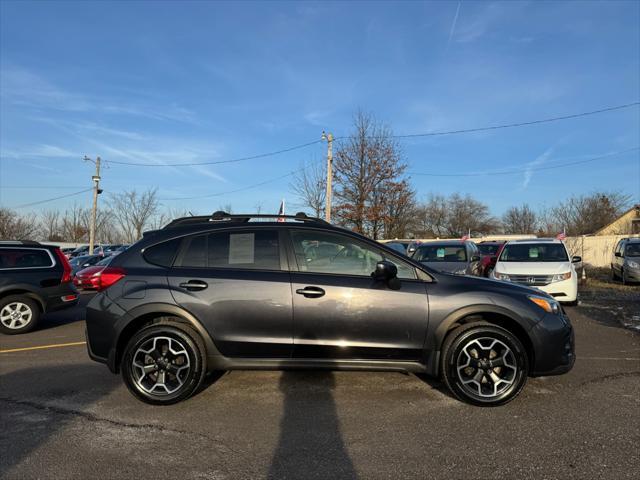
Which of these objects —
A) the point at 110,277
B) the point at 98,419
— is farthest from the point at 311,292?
the point at 98,419

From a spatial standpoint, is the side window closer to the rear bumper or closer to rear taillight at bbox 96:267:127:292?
rear taillight at bbox 96:267:127:292

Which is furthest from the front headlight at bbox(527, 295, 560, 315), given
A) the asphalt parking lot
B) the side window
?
the side window

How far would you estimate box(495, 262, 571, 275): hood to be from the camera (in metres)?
9.55

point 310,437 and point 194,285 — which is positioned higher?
point 194,285

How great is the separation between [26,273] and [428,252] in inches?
367

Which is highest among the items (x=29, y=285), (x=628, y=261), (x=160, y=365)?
(x=628, y=261)

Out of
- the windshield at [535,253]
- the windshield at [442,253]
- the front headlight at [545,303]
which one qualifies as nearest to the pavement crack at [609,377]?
the front headlight at [545,303]

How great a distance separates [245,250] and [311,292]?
0.83 m

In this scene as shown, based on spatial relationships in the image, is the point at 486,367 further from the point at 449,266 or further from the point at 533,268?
the point at 533,268

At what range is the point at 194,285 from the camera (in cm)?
405

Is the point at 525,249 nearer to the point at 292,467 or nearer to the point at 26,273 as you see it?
the point at 292,467

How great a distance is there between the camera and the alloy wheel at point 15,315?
768 cm

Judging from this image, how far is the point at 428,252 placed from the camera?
1153 centimetres

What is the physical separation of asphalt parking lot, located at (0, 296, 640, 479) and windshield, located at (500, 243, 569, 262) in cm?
585
